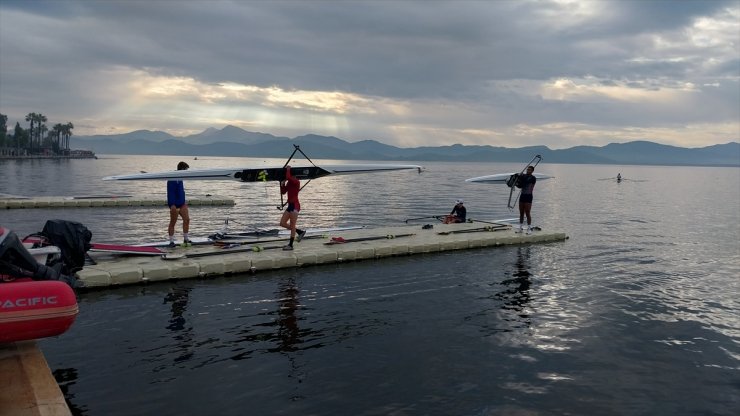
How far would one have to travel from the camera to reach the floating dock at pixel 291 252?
1460cm

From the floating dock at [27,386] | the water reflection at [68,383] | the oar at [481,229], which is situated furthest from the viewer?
the oar at [481,229]

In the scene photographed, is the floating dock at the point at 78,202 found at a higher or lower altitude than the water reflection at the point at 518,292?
higher

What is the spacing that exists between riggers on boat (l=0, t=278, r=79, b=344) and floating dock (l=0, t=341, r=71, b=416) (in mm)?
465

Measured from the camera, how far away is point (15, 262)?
8.95 metres

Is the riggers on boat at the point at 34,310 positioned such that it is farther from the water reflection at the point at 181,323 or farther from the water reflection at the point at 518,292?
the water reflection at the point at 518,292

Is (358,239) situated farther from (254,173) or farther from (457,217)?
(457,217)

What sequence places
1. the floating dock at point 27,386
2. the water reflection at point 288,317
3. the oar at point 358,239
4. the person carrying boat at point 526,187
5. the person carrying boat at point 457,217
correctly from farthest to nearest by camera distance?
the person carrying boat at point 457,217 < the person carrying boat at point 526,187 < the oar at point 358,239 < the water reflection at point 288,317 < the floating dock at point 27,386

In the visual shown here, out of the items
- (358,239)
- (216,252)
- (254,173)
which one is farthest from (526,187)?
(216,252)

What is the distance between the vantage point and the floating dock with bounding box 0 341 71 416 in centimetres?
663

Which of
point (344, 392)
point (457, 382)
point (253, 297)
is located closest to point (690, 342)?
point (457, 382)

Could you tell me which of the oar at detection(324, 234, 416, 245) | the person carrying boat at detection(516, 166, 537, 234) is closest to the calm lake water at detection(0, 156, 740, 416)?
the oar at detection(324, 234, 416, 245)

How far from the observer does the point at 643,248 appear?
25.7m

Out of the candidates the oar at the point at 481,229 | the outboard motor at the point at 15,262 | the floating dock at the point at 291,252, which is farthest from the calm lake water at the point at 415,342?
the oar at the point at 481,229

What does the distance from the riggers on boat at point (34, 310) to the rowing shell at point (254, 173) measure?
9.01 m
